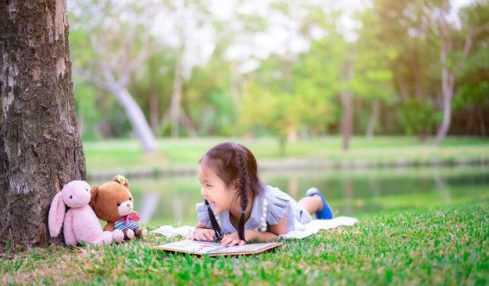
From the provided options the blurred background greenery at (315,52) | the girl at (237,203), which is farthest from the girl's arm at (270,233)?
the blurred background greenery at (315,52)

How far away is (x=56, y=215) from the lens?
12.3 feet

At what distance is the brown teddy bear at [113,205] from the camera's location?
403cm

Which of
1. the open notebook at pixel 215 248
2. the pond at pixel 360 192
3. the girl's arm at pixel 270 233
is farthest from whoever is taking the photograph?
the pond at pixel 360 192

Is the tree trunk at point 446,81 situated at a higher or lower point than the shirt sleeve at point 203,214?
higher

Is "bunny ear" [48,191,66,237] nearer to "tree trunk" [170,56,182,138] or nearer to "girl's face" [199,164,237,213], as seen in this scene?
"girl's face" [199,164,237,213]

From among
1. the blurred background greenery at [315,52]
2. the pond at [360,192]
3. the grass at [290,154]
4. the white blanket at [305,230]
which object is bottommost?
the pond at [360,192]

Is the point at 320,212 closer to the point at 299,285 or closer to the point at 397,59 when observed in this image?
the point at 299,285

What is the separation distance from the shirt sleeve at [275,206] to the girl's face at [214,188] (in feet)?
0.90

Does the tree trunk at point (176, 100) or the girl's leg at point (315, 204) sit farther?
the tree trunk at point (176, 100)

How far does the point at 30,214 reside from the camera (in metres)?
3.66

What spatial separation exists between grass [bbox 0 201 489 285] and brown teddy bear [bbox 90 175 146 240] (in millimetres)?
234

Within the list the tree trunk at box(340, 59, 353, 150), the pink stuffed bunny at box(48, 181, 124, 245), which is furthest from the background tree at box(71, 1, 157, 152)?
the pink stuffed bunny at box(48, 181, 124, 245)

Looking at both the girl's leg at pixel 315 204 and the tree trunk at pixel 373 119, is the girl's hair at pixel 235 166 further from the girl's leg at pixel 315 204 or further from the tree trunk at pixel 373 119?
the tree trunk at pixel 373 119

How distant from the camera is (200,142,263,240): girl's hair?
346cm
